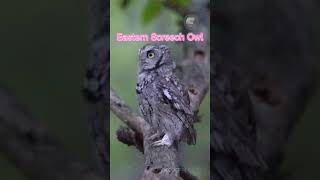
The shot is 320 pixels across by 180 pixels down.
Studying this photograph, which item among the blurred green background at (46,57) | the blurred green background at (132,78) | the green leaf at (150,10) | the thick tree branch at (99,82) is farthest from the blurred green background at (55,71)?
the green leaf at (150,10)

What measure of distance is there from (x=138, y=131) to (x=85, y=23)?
53 cm

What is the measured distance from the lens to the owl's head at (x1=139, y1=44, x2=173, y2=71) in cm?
251

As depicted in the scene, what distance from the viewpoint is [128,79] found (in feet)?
8.32

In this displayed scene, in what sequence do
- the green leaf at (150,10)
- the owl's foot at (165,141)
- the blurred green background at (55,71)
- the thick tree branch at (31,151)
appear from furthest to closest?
1. the blurred green background at (55,71)
2. the owl's foot at (165,141)
3. the green leaf at (150,10)
4. the thick tree branch at (31,151)

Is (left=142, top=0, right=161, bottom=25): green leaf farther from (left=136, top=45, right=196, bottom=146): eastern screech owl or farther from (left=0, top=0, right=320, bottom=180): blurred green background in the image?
(left=0, top=0, right=320, bottom=180): blurred green background

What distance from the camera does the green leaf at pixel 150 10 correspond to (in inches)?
96.7

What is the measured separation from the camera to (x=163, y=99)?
2.55 m

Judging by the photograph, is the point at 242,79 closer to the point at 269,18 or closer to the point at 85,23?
the point at 269,18

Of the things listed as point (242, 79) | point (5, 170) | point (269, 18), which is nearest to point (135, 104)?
point (242, 79)

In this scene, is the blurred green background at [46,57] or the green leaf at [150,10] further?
the blurred green background at [46,57]

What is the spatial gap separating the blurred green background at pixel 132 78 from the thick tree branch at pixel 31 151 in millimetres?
202

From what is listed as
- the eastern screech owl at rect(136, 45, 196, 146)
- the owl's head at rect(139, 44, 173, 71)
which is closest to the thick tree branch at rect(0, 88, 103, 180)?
the eastern screech owl at rect(136, 45, 196, 146)

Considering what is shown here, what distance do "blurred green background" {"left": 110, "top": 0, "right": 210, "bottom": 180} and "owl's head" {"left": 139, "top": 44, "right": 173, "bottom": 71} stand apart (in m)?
0.02

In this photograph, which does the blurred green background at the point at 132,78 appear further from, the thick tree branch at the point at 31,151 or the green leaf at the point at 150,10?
the thick tree branch at the point at 31,151
